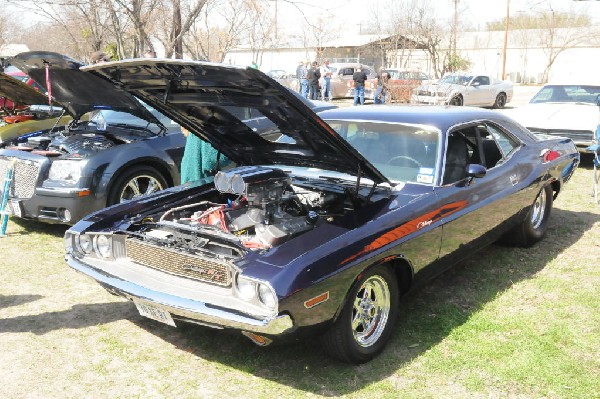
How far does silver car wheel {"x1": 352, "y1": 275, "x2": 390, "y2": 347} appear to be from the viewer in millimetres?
3707

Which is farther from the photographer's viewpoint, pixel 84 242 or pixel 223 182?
pixel 84 242

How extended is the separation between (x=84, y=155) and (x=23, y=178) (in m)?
0.72

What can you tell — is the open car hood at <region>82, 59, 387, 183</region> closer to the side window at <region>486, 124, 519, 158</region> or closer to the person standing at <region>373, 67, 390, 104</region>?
the side window at <region>486, 124, 519, 158</region>

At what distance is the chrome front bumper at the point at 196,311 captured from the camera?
10.3 ft

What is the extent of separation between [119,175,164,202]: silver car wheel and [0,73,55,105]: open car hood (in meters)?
2.03

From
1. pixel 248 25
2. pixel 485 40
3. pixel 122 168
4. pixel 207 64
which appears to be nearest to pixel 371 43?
pixel 485 40

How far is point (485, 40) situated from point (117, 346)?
47.7m

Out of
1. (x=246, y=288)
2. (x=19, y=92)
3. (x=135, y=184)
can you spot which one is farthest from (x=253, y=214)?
(x=19, y=92)

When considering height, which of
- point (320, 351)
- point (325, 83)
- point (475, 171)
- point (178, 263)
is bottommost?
point (320, 351)

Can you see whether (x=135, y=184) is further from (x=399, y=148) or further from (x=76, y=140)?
(x=399, y=148)

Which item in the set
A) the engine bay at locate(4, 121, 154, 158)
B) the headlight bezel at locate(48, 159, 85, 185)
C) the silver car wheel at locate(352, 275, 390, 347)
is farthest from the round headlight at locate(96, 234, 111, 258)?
the engine bay at locate(4, 121, 154, 158)

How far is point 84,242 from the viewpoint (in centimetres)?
412

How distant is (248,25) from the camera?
53.8ft

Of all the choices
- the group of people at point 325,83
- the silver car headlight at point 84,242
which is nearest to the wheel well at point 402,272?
the silver car headlight at point 84,242
